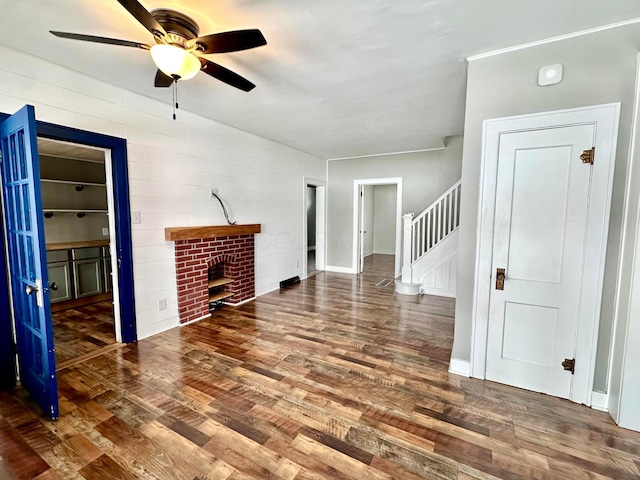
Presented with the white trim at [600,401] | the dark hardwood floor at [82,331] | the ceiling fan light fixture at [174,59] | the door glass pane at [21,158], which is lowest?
the dark hardwood floor at [82,331]

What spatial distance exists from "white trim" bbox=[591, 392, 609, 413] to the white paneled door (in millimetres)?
141

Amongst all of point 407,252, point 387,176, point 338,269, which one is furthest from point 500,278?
point 338,269

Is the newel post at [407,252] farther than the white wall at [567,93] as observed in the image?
Yes

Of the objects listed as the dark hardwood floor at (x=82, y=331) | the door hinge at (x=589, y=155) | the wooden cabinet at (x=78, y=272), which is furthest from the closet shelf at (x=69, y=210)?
the door hinge at (x=589, y=155)

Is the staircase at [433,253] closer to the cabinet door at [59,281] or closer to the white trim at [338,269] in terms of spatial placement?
the white trim at [338,269]

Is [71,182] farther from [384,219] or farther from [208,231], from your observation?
[384,219]

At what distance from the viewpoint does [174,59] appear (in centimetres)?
176

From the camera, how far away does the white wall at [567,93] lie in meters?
1.90

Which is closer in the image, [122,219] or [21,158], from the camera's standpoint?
[21,158]

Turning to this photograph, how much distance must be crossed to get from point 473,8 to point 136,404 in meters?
3.41

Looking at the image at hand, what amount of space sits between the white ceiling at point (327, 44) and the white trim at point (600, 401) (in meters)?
2.48

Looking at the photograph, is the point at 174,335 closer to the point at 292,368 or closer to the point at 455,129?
the point at 292,368

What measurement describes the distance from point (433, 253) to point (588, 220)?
296cm

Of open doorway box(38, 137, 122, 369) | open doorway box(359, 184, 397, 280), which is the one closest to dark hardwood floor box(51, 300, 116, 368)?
open doorway box(38, 137, 122, 369)
